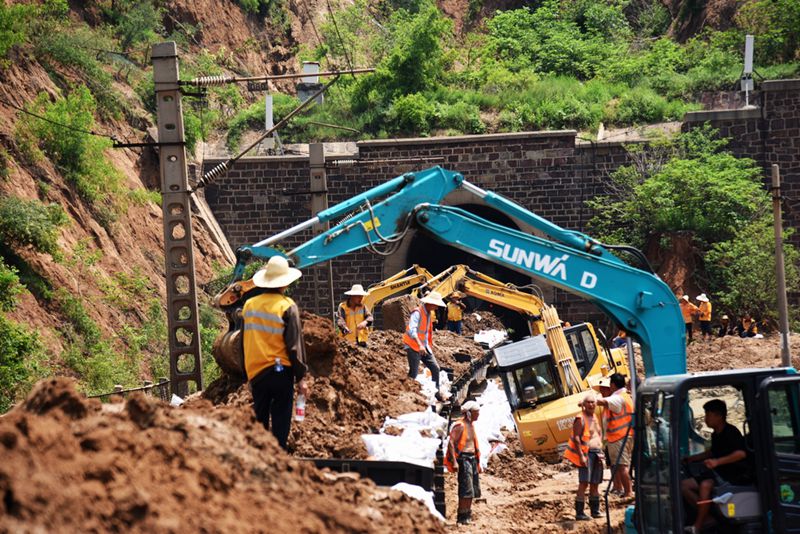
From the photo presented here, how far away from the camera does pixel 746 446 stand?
8609mm

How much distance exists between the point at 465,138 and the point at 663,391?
1064 inches

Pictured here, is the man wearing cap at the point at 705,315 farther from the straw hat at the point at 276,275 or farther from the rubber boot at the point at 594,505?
the straw hat at the point at 276,275

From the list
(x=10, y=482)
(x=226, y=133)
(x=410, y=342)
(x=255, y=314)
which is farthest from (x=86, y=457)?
(x=226, y=133)

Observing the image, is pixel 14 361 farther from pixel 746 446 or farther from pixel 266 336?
pixel 746 446

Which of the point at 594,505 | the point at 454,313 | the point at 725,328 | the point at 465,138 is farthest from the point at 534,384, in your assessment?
the point at 465,138

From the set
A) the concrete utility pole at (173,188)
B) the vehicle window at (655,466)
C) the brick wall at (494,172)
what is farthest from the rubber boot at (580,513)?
the brick wall at (494,172)

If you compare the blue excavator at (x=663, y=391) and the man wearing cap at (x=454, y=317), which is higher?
the man wearing cap at (x=454, y=317)

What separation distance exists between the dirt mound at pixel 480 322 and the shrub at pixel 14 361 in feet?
50.2

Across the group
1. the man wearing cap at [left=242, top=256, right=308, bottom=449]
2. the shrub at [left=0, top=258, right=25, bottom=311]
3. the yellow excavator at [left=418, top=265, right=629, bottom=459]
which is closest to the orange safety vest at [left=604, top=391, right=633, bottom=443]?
the yellow excavator at [left=418, top=265, right=629, bottom=459]

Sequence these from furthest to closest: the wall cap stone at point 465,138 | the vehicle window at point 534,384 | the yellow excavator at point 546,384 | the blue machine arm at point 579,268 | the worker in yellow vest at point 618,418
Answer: the wall cap stone at point 465,138
the vehicle window at point 534,384
the yellow excavator at point 546,384
the worker in yellow vest at point 618,418
the blue machine arm at point 579,268

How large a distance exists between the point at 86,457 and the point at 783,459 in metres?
4.98

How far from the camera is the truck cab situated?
832 centimetres

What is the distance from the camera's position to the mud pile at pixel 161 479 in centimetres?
492

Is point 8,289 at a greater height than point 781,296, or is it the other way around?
point 8,289
